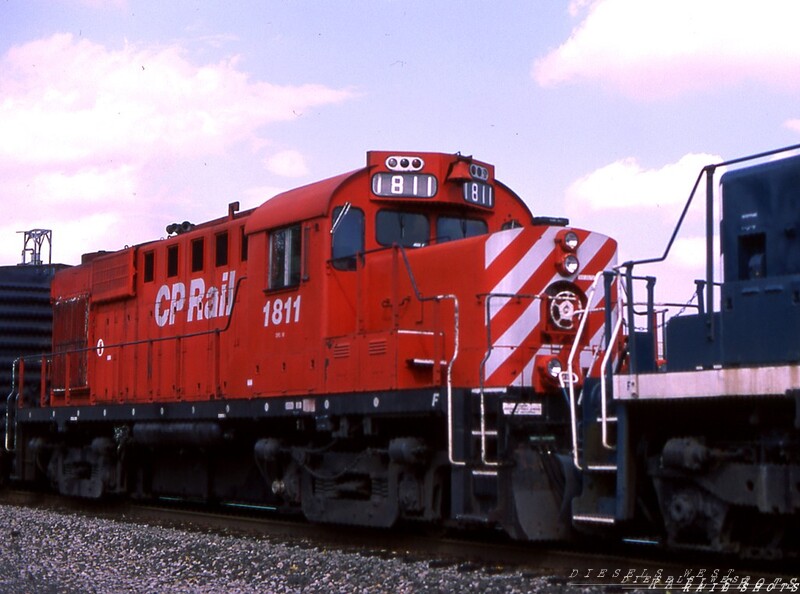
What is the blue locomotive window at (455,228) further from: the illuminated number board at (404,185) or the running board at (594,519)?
the running board at (594,519)

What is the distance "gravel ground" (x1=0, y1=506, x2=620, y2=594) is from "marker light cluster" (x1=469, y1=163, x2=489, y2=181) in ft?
13.9

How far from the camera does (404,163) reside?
12.1m

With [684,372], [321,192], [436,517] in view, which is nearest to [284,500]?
[436,517]

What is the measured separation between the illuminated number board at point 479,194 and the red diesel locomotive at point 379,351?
0.07 ft

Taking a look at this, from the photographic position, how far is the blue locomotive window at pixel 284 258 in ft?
40.4

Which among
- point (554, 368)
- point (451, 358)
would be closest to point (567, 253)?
point (554, 368)

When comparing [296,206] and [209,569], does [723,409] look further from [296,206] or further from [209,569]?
[296,206]

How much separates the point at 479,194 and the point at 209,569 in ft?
16.5

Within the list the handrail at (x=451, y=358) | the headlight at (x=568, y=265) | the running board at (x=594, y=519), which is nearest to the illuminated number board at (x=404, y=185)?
the handrail at (x=451, y=358)

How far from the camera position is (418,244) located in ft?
40.0

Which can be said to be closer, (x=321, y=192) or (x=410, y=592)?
(x=410, y=592)

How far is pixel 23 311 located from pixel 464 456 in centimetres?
1173

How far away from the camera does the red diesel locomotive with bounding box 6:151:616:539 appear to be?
1023 cm

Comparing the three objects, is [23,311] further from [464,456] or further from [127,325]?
[464,456]
